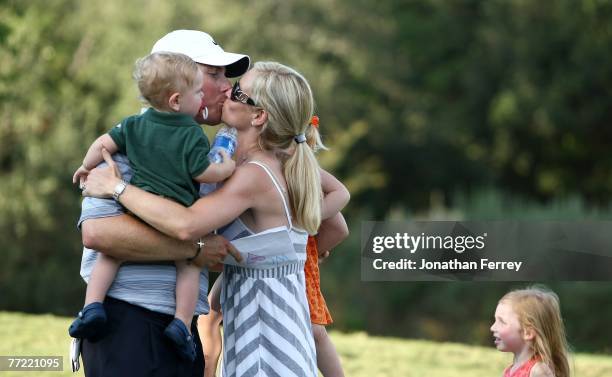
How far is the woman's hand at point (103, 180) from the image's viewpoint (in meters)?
3.69

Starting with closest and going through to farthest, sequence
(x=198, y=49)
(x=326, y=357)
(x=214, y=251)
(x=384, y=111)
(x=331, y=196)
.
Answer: (x=214, y=251)
(x=198, y=49)
(x=331, y=196)
(x=326, y=357)
(x=384, y=111)

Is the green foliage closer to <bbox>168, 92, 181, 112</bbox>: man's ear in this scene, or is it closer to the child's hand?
the child's hand

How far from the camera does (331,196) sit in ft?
14.2

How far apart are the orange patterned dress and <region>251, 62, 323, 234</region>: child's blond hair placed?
0.57 metres

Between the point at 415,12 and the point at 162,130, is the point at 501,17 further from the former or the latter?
the point at 162,130

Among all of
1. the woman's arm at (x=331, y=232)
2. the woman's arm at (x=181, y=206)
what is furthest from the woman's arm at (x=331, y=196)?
the woman's arm at (x=181, y=206)

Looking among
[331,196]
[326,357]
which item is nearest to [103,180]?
[331,196]

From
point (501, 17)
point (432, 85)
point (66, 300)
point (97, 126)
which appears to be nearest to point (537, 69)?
point (501, 17)

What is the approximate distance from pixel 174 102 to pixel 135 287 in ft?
2.17

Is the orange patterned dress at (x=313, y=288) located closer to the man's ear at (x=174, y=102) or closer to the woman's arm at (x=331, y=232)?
the woman's arm at (x=331, y=232)

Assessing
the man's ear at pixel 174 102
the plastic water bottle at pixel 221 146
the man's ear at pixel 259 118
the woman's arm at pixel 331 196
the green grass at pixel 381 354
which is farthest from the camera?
the green grass at pixel 381 354

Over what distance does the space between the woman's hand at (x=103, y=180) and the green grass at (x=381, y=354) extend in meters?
2.89

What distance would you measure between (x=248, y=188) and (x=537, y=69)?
24.0m

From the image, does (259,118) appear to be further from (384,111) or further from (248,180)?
(384,111)
